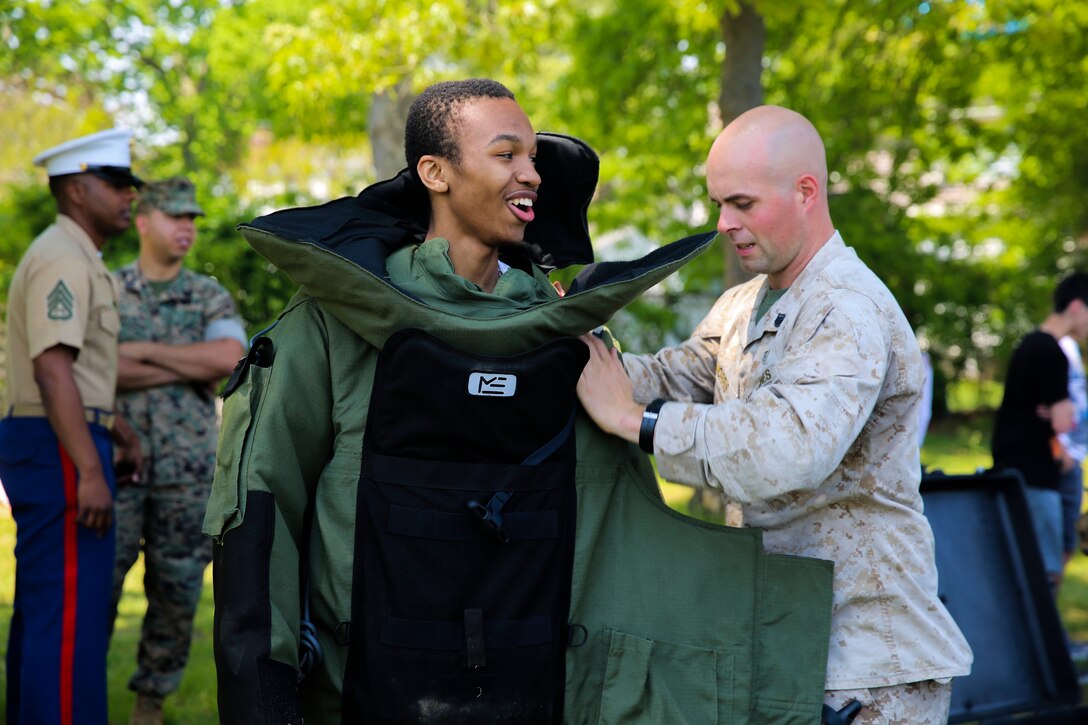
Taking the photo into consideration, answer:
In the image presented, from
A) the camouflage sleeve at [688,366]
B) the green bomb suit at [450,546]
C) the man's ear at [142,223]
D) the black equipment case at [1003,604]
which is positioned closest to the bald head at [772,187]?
the green bomb suit at [450,546]

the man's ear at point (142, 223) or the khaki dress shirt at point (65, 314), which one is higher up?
the man's ear at point (142, 223)

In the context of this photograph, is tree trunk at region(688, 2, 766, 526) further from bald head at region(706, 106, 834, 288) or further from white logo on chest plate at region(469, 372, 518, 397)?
white logo on chest plate at region(469, 372, 518, 397)

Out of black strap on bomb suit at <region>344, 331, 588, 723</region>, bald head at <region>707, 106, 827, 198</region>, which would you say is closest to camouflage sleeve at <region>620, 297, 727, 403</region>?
bald head at <region>707, 106, 827, 198</region>

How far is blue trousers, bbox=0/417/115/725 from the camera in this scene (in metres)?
3.90

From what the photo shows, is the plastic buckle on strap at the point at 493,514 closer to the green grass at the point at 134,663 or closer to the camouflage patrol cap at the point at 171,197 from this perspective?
the green grass at the point at 134,663

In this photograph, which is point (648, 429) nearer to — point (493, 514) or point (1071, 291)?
point (493, 514)

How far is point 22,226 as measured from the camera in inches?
432

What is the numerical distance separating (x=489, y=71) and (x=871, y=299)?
21.5 feet

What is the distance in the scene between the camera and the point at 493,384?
2.13m

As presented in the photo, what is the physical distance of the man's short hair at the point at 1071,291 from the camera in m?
6.47

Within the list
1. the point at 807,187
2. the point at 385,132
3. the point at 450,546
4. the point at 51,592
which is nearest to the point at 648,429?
the point at 450,546

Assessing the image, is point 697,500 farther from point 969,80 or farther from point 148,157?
point 148,157

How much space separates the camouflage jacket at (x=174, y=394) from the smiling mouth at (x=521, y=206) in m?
2.92

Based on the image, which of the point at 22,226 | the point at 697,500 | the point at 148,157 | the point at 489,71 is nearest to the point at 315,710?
the point at 697,500
